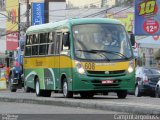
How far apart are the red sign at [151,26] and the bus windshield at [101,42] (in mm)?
29867

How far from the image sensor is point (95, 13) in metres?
76.2

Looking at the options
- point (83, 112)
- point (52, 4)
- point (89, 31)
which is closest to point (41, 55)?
point (89, 31)

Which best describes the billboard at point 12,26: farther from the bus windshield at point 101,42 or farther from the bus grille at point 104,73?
the bus grille at point 104,73

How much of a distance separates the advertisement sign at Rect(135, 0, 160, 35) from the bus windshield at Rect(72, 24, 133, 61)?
29514mm

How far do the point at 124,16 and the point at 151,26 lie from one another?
1714cm

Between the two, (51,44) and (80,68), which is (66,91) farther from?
(51,44)

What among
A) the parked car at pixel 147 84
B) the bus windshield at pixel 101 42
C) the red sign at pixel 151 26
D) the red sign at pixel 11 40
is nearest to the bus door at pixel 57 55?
the bus windshield at pixel 101 42

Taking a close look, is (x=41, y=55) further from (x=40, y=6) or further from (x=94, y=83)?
(x=40, y=6)

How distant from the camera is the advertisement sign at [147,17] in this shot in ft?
176

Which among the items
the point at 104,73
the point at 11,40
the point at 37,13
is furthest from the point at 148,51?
the point at 104,73

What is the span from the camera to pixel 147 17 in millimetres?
54469

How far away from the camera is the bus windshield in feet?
77.4

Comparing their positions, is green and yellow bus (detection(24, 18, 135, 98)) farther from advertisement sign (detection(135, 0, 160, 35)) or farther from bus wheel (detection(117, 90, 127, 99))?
advertisement sign (detection(135, 0, 160, 35))

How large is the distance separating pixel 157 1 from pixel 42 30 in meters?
27.0
